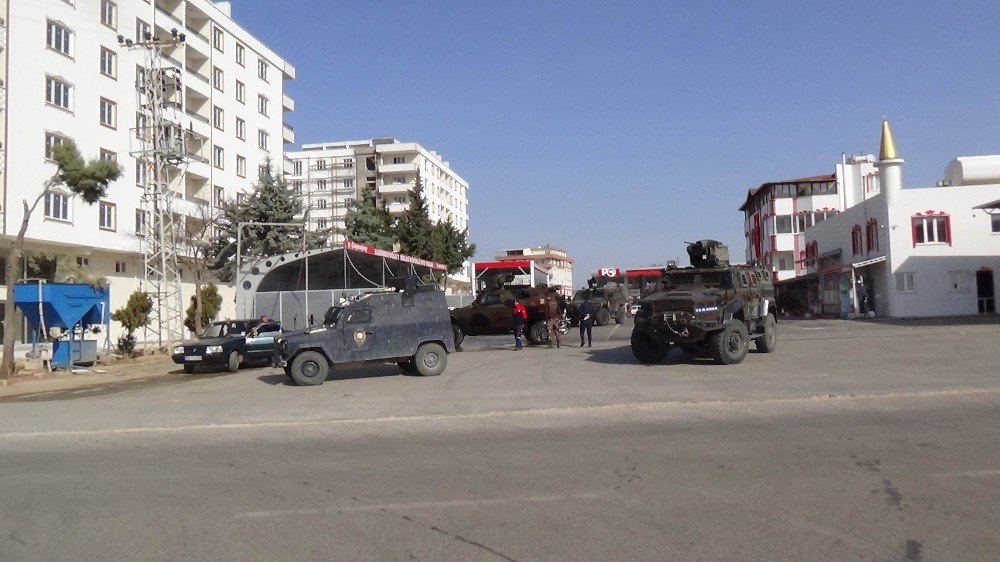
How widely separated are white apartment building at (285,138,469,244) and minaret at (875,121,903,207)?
164 ft

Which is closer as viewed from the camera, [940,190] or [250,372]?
[250,372]

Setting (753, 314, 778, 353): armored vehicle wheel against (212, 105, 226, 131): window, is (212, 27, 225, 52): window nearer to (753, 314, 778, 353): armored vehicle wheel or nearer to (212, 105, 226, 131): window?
(212, 105, 226, 131): window

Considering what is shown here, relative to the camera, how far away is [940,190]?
125ft

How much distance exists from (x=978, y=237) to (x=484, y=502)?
3973cm

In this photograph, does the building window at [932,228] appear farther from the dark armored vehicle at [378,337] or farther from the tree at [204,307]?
the tree at [204,307]

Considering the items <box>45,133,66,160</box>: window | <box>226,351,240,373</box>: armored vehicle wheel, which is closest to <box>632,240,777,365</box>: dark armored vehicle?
<box>226,351,240,373</box>: armored vehicle wheel

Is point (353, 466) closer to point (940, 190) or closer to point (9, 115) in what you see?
point (9, 115)

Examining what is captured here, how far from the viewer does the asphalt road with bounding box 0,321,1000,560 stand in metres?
5.42

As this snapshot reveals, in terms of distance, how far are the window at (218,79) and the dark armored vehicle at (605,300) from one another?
25493mm

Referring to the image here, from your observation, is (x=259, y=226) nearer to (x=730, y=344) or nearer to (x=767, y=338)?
(x=767, y=338)

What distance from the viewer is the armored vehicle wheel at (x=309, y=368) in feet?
52.1

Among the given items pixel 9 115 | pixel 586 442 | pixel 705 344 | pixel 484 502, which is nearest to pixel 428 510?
pixel 484 502

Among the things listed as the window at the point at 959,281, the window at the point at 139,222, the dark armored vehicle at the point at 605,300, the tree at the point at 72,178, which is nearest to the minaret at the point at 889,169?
the window at the point at 959,281

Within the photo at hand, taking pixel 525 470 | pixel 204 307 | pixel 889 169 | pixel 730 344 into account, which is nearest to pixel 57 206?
pixel 204 307
